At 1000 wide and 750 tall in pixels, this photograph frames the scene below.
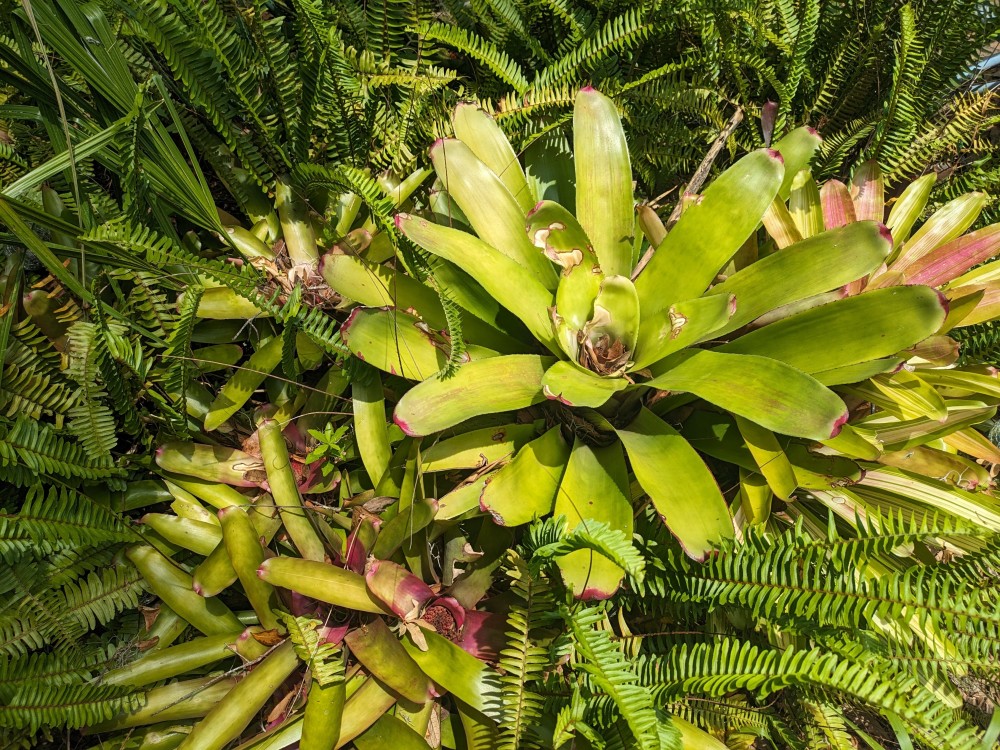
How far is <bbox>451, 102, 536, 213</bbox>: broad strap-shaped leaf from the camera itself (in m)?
1.97

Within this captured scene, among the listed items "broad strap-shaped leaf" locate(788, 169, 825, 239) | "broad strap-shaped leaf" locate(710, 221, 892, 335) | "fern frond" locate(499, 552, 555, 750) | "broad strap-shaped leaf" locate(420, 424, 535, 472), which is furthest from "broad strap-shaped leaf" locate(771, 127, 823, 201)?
"fern frond" locate(499, 552, 555, 750)

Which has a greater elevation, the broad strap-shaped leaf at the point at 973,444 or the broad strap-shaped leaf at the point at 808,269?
the broad strap-shaped leaf at the point at 808,269

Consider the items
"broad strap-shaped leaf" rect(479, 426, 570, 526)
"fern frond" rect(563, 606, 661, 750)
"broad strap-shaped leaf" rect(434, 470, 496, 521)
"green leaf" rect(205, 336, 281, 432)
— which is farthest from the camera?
"green leaf" rect(205, 336, 281, 432)

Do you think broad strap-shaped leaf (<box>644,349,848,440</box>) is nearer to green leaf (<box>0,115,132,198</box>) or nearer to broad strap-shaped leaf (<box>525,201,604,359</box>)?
broad strap-shaped leaf (<box>525,201,604,359</box>)

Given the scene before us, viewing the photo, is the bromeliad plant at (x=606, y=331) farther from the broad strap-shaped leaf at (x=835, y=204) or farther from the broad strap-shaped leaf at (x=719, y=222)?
the broad strap-shaped leaf at (x=835, y=204)

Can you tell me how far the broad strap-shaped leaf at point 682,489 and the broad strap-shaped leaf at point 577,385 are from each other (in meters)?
0.17

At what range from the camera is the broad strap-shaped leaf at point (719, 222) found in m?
1.69

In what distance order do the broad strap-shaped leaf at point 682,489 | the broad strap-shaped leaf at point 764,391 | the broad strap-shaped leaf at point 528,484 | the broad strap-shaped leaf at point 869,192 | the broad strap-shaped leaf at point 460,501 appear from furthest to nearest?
the broad strap-shaped leaf at point 869,192 < the broad strap-shaped leaf at point 460,501 < the broad strap-shaped leaf at point 528,484 < the broad strap-shaped leaf at point 682,489 < the broad strap-shaped leaf at point 764,391

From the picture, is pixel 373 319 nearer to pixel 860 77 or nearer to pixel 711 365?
pixel 711 365

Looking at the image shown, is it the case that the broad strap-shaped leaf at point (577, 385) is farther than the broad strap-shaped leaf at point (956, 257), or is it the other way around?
the broad strap-shaped leaf at point (956, 257)

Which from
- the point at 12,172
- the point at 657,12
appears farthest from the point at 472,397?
the point at 12,172

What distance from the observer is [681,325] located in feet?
5.43

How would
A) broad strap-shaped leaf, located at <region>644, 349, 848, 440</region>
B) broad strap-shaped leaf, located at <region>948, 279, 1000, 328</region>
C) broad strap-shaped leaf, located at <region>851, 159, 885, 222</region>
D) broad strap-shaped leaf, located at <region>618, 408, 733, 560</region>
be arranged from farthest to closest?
1. broad strap-shaped leaf, located at <region>851, 159, 885, 222</region>
2. broad strap-shaped leaf, located at <region>948, 279, 1000, 328</region>
3. broad strap-shaped leaf, located at <region>618, 408, 733, 560</region>
4. broad strap-shaped leaf, located at <region>644, 349, 848, 440</region>

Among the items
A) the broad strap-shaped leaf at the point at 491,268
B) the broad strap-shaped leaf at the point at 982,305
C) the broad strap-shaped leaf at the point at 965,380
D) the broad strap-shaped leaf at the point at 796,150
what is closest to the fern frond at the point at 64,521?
the broad strap-shaped leaf at the point at 491,268
